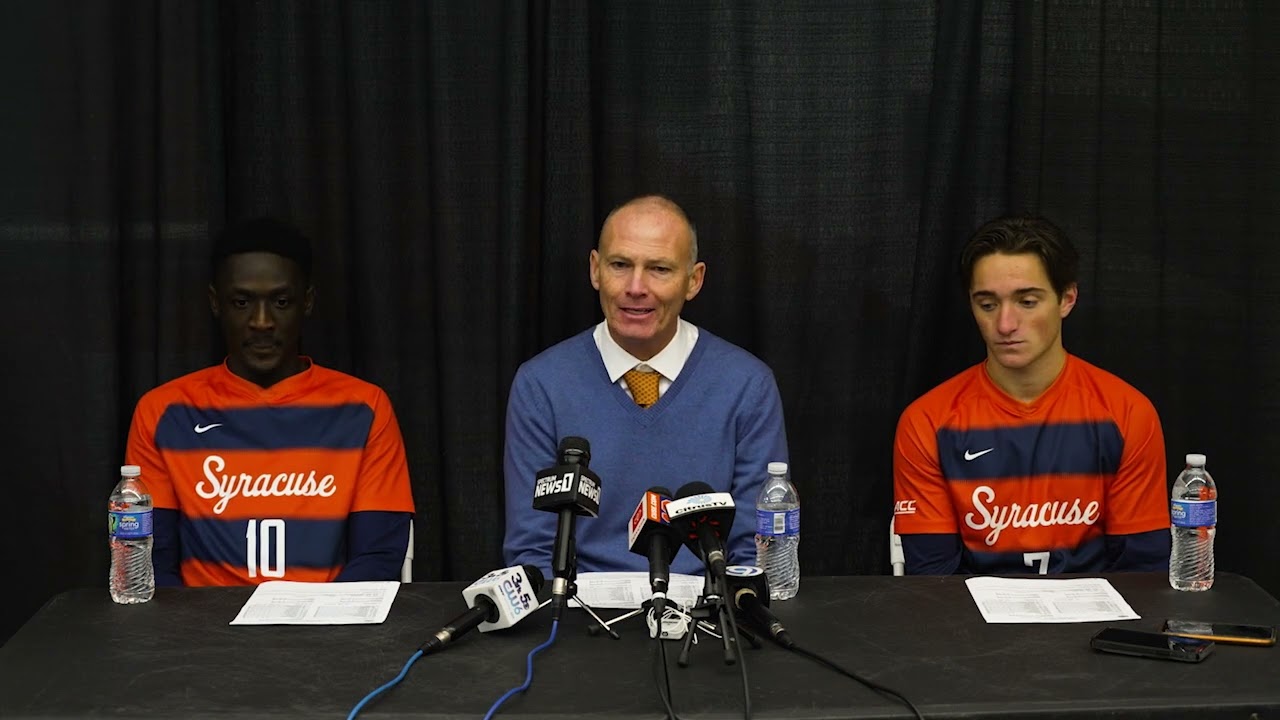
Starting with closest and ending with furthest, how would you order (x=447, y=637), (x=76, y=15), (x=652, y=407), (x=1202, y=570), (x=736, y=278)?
1. (x=447, y=637)
2. (x=1202, y=570)
3. (x=652, y=407)
4. (x=76, y=15)
5. (x=736, y=278)

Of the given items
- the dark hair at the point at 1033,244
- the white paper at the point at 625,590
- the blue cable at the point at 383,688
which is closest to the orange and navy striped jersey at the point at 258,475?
the white paper at the point at 625,590

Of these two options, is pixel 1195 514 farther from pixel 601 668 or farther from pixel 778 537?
pixel 601 668

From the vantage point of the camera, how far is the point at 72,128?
3484 mm

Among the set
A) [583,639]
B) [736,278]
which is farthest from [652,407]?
[583,639]

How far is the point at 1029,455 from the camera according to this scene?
3.24m

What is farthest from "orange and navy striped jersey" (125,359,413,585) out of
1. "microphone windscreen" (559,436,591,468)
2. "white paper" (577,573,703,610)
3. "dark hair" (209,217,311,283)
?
"microphone windscreen" (559,436,591,468)

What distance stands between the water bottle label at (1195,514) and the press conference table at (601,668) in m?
0.14

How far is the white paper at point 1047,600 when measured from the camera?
7.72 feet

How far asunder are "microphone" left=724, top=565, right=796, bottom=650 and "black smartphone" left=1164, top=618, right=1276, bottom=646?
660 mm

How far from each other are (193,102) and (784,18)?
A: 159 centimetres

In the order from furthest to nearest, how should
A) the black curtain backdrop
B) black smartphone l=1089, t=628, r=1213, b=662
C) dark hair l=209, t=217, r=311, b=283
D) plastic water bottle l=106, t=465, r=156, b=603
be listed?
the black curtain backdrop < dark hair l=209, t=217, r=311, b=283 < plastic water bottle l=106, t=465, r=156, b=603 < black smartphone l=1089, t=628, r=1213, b=662

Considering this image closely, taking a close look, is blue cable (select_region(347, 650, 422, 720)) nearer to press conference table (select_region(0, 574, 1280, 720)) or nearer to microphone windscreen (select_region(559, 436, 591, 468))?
press conference table (select_region(0, 574, 1280, 720))

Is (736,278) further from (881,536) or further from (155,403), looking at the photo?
(155,403)

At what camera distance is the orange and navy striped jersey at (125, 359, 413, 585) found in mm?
3225
